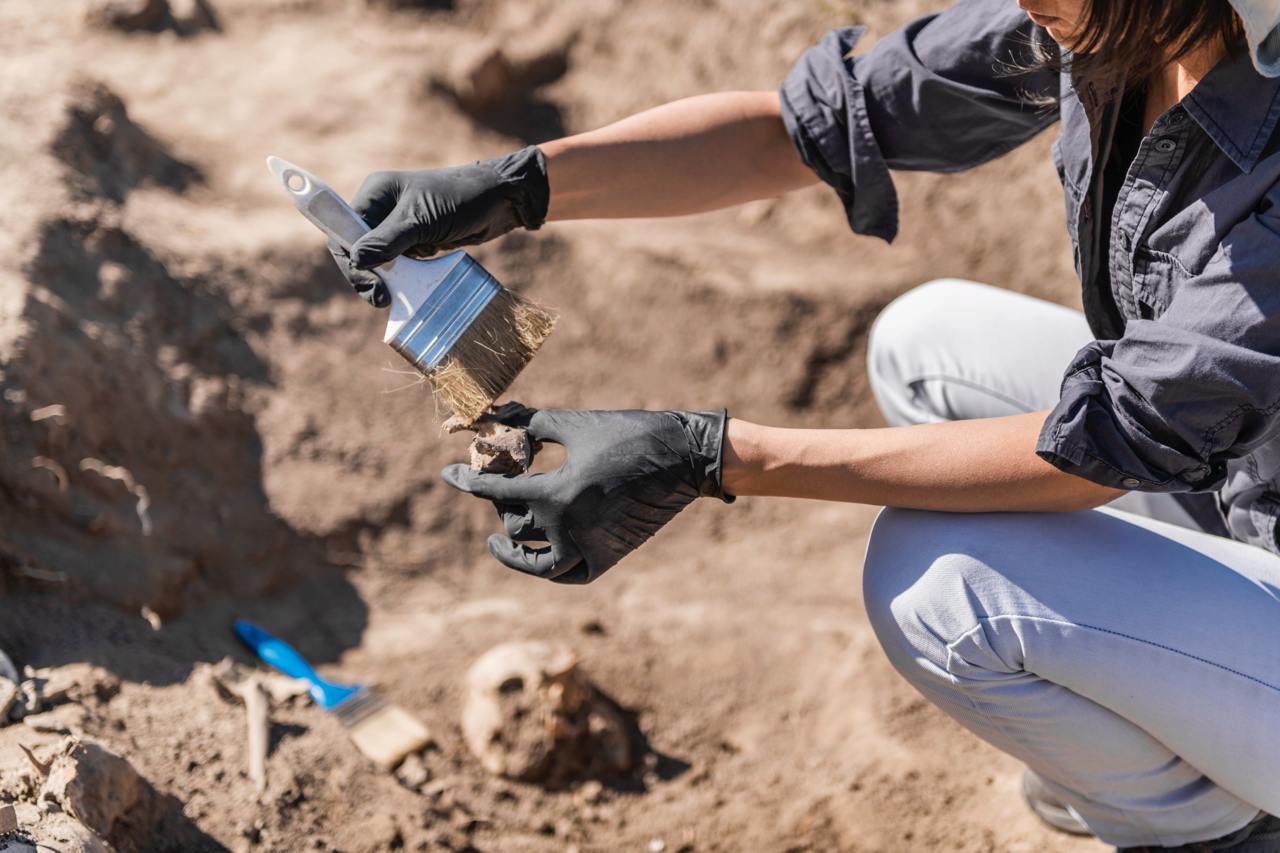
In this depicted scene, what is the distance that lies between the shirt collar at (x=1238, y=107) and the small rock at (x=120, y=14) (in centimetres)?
324

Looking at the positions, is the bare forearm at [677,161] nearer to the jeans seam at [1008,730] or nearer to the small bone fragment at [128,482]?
the jeans seam at [1008,730]

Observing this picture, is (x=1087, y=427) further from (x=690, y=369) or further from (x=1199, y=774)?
(x=690, y=369)

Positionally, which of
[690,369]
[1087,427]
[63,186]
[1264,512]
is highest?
[1087,427]

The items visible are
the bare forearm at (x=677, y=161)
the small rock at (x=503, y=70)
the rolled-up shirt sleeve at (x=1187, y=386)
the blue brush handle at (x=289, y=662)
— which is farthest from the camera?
the small rock at (x=503, y=70)

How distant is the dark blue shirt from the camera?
1.31 m

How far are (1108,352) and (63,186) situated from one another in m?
2.30

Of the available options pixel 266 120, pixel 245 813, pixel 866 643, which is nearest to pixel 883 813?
pixel 866 643

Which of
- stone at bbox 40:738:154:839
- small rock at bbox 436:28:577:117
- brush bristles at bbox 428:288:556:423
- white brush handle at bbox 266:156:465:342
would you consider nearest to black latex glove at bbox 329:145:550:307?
white brush handle at bbox 266:156:465:342

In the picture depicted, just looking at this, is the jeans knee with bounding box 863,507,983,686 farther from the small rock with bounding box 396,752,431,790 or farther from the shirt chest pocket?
the small rock with bounding box 396,752,431,790

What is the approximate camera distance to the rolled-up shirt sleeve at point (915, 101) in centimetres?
174

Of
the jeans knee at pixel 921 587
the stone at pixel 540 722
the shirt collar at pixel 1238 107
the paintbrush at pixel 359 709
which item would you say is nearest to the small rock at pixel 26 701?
the paintbrush at pixel 359 709

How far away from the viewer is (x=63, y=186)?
8.54 ft

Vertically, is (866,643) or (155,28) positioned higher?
(155,28)

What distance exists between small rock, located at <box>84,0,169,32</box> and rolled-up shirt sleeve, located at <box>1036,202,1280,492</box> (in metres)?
3.23
